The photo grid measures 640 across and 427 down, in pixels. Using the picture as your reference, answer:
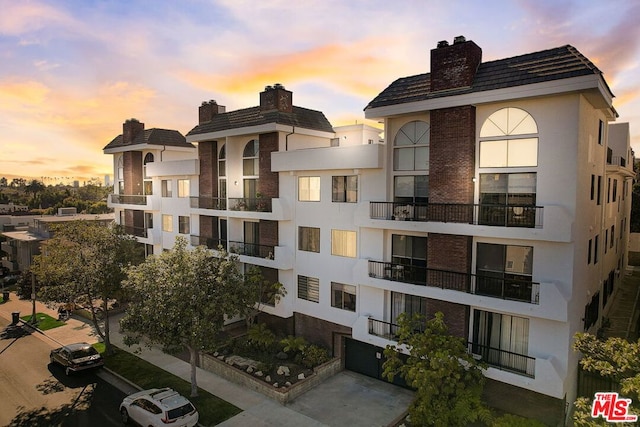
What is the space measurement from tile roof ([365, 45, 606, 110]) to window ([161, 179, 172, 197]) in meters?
21.9

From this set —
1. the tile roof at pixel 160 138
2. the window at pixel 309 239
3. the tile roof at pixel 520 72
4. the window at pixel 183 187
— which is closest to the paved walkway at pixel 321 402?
the window at pixel 309 239

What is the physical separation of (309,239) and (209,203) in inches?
365

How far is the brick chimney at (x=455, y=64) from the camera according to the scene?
58.7 feet

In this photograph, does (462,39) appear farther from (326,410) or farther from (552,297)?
(326,410)

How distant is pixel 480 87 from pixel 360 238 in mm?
9085

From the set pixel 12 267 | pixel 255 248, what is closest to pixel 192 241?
pixel 255 248

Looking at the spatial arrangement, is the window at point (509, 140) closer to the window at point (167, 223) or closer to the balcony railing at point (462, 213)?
the balcony railing at point (462, 213)

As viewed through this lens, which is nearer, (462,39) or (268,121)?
(462,39)

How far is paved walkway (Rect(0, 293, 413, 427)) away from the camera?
18125mm

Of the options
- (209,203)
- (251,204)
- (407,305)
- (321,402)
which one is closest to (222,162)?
(209,203)

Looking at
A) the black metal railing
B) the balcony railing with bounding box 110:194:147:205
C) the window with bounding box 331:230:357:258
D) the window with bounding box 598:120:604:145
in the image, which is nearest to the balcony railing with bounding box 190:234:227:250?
the black metal railing

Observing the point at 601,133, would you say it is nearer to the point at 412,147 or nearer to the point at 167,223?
the point at 412,147

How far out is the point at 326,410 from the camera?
19000mm

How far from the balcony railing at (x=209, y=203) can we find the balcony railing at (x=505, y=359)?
1811cm
